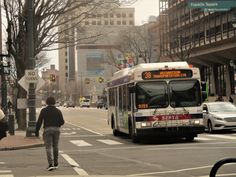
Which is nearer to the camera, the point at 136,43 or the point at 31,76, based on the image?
the point at 31,76

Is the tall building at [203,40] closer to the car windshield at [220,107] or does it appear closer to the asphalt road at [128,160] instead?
the car windshield at [220,107]

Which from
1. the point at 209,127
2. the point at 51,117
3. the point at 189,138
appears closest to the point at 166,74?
the point at 189,138

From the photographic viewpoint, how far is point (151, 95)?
20578 millimetres

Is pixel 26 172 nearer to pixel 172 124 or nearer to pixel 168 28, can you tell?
pixel 172 124

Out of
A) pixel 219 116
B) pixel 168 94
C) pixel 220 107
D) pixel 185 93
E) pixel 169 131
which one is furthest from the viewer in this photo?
pixel 220 107

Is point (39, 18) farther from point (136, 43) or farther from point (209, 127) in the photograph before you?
point (136, 43)

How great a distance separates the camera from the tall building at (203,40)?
5972 cm

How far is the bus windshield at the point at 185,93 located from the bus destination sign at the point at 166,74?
231 millimetres

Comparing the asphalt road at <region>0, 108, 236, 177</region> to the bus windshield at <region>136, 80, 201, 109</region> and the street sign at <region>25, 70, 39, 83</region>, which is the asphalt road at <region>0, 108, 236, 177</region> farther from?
the street sign at <region>25, 70, 39, 83</region>

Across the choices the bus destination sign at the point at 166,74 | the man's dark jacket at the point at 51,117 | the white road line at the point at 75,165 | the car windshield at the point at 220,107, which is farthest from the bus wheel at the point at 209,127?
the man's dark jacket at the point at 51,117

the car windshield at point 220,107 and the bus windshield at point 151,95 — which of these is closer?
the bus windshield at point 151,95

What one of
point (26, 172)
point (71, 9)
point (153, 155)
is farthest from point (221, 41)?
point (26, 172)

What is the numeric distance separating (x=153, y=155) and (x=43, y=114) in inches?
165

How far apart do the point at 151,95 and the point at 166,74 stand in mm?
1005
